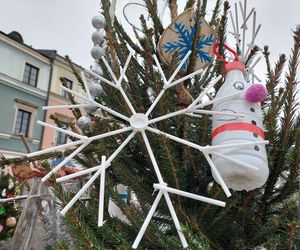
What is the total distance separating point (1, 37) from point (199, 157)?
9752 millimetres

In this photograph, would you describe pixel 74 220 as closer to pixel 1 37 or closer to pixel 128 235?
pixel 128 235

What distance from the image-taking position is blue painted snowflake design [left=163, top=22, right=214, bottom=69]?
2.21ft

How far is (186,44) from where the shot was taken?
26.7 inches

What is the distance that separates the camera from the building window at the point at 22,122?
9.27 meters

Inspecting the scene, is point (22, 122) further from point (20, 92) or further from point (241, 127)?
point (241, 127)

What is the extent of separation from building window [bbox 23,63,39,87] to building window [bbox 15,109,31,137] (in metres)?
1.05

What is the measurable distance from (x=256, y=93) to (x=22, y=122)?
989 cm

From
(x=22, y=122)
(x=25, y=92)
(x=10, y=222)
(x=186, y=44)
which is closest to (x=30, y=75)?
(x=25, y=92)

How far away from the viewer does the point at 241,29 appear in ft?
2.54

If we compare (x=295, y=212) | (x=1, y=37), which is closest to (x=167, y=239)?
(x=295, y=212)

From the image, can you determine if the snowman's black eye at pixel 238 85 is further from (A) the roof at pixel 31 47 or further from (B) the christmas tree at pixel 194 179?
(A) the roof at pixel 31 47

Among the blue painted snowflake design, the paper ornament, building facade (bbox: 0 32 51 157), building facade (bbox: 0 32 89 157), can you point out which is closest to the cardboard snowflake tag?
the blue painted snowflake design

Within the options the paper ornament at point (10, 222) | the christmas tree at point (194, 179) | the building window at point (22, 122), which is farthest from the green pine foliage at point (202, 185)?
the building window at point (22, 122)

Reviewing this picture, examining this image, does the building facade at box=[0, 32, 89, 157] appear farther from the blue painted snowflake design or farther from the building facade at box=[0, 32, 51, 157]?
the blue painted snowflake design
